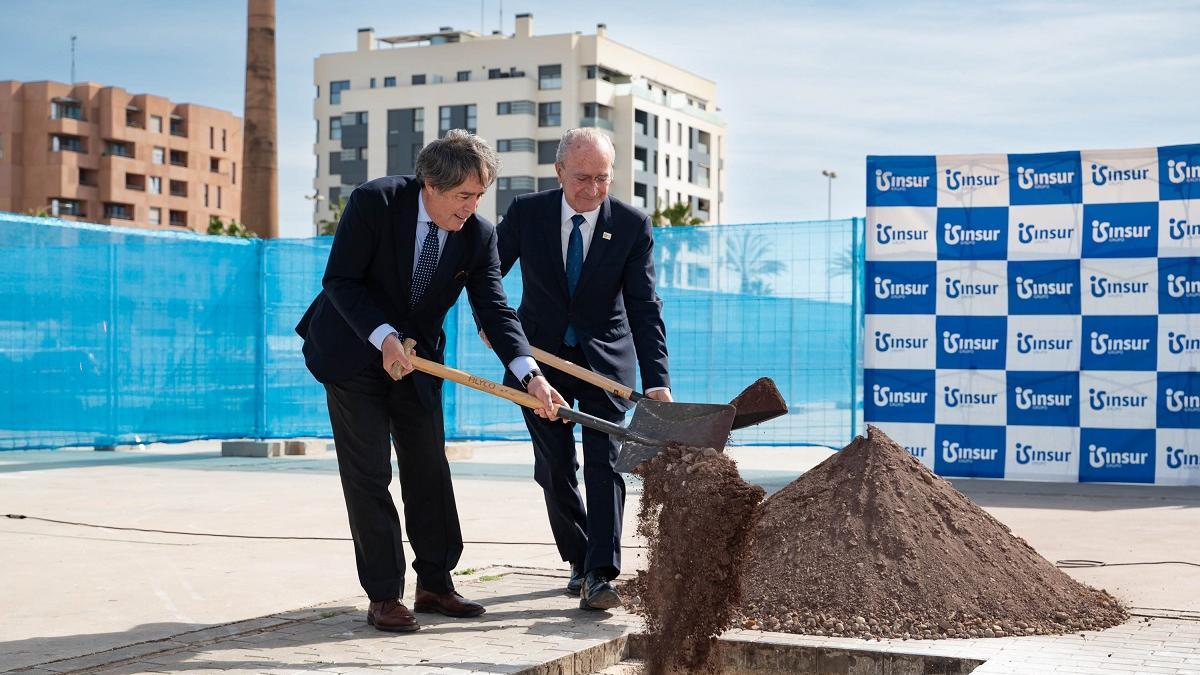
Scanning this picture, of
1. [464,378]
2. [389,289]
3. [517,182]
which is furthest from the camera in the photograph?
[517,182]

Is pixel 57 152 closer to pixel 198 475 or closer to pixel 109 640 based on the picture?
pixel 198 475

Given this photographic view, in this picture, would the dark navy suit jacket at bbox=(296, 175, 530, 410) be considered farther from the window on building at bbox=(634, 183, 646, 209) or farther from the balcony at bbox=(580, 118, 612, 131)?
the window on building at bbox=(634, 183, 646, 209)

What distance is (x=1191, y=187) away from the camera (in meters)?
9.66

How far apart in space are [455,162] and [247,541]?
11.1ft

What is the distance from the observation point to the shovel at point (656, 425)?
180 inches

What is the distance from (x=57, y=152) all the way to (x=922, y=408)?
9814 centimetres

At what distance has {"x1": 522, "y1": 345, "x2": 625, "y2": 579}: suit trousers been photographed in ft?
17.1

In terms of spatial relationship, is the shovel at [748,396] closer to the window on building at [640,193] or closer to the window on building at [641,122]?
the window on building at [640,193]

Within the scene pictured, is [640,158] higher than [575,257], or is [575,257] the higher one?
[640,158]

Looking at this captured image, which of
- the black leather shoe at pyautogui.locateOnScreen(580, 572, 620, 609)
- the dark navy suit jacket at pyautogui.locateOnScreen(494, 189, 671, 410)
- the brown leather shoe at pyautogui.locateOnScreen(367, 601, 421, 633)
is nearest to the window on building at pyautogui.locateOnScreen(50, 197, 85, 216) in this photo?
the dark navy suit jacket at pyautogui.locateOnScreen(494, 189, 671, 410)

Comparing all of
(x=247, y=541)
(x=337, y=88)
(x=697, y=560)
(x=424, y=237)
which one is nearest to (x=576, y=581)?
(x=697, y=560)

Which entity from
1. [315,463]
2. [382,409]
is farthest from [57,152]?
[382,409]

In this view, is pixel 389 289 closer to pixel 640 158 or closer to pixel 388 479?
pixel 388 479

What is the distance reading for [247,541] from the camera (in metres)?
7.25
